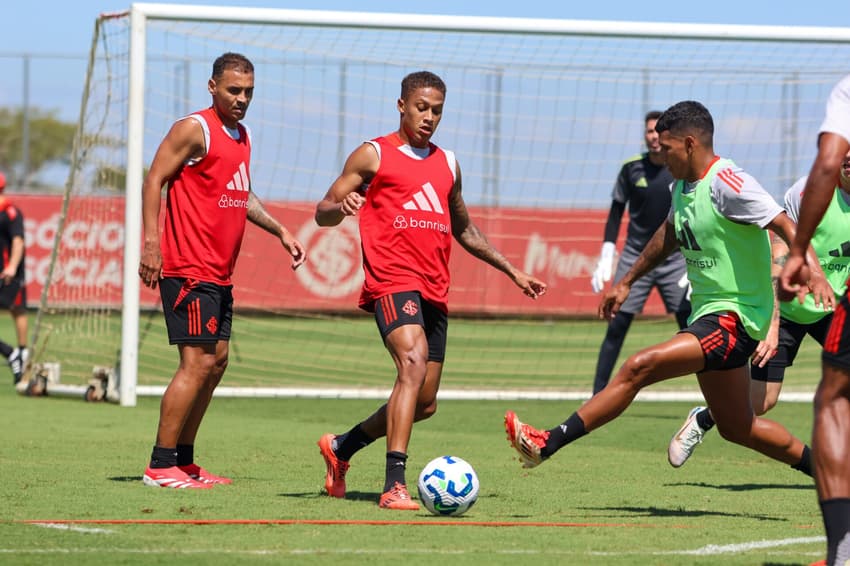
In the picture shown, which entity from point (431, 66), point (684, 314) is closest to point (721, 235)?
point (684, 314)

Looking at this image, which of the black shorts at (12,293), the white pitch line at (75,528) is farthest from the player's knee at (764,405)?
the black shorts at (12,293)

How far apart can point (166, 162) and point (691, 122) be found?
287cm

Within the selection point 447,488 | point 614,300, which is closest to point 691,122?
point 614,300

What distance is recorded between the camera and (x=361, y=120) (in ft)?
53.7

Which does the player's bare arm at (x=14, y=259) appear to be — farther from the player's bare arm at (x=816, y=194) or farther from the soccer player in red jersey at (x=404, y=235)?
the player's bare arm at (x=816, y=194)

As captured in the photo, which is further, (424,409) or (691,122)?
(424,409)

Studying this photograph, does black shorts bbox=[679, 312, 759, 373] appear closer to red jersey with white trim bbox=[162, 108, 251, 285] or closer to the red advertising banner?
red jersey with white trim bbox=[162, 108, 251, 285]

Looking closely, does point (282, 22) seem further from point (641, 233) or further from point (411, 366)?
point (411, 366)

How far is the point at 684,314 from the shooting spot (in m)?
11.6

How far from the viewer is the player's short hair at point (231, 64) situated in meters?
8.12

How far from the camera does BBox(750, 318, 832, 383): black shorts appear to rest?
8.40 meters

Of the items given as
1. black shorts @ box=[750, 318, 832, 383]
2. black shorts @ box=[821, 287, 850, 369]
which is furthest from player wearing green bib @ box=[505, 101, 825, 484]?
black shorts @ box=[821, 287, 850, 369]

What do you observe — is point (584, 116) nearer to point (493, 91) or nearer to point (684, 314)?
point (493, 91)

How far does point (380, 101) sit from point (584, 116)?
242 cm
